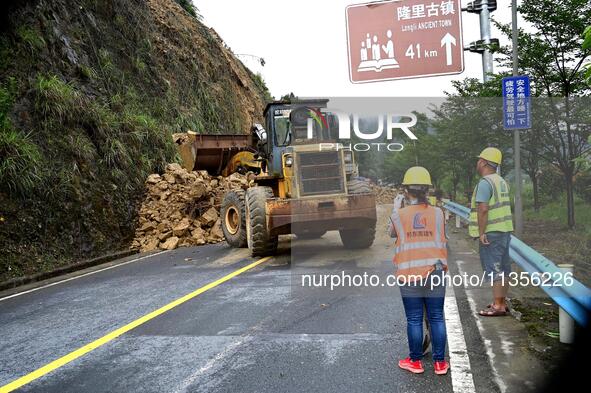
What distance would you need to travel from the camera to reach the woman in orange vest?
13.3 ft

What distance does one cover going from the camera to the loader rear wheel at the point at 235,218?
11336 millimetres

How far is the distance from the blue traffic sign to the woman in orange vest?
599 centimetres

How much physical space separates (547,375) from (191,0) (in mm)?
31216

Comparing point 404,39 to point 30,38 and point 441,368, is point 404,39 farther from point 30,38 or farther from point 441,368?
point 441,368

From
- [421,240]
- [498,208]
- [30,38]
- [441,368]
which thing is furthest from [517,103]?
[30,38]

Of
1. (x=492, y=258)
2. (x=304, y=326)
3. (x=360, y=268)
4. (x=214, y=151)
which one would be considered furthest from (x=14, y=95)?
(x=492, y=258)

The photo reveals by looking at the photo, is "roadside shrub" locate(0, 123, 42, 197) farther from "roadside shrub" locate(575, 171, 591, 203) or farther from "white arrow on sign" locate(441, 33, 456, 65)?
"roadside shrub" locate(575, 171, 591, 203)

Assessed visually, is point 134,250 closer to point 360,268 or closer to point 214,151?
point 214,151

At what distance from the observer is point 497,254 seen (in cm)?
540

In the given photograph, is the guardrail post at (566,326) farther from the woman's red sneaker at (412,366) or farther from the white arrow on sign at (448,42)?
the white arrow on sign at (448,42)

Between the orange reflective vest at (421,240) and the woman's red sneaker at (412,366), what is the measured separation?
66 centimetres

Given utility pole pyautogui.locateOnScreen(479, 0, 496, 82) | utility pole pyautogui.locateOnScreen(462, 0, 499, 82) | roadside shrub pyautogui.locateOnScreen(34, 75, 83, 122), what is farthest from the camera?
utility pole pyautogui.locateOnScreen(479, 0, 496, 82)

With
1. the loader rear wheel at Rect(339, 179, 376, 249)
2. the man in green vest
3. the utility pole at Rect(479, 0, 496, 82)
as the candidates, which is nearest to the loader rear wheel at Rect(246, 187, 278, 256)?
the loader rear wheel at Rect(339, 179, 376, 249)

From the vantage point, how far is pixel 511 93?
932 centimetres
